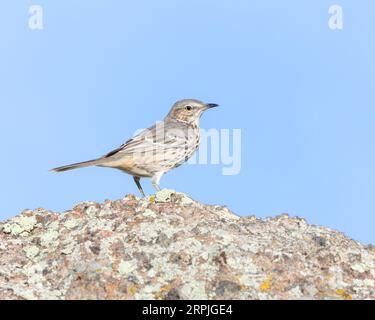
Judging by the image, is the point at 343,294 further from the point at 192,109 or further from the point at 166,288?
the point at 192,109

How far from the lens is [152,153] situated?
13.4 m

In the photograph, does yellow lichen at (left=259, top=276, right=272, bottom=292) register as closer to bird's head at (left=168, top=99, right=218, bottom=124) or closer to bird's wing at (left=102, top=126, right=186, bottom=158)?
bird's wing at (left=102, top=126, right=186, bottom=158)

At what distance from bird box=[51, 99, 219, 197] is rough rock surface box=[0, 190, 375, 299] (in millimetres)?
3457

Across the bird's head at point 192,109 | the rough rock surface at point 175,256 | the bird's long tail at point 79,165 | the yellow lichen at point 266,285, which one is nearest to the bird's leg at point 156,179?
the bird's long tail at point 79,165

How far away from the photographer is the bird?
521 inches

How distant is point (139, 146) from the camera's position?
13.5 m

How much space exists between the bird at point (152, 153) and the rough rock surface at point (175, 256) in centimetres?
346

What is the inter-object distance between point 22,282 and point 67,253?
25.2 inches

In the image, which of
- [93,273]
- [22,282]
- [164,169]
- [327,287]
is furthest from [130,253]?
[164,169]

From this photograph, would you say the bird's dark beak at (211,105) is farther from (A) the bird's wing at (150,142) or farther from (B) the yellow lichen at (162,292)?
(B) the yellow lichen at (162,292)

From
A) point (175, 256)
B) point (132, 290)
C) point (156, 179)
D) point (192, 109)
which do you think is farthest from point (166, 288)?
point (192, 109)

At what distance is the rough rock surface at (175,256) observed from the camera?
7852 mm

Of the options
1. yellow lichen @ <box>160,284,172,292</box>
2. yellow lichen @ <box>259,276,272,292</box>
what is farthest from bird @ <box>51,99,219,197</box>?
yellow lichen @ <box>259,276,272,292</box>

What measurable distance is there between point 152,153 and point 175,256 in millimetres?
5348
